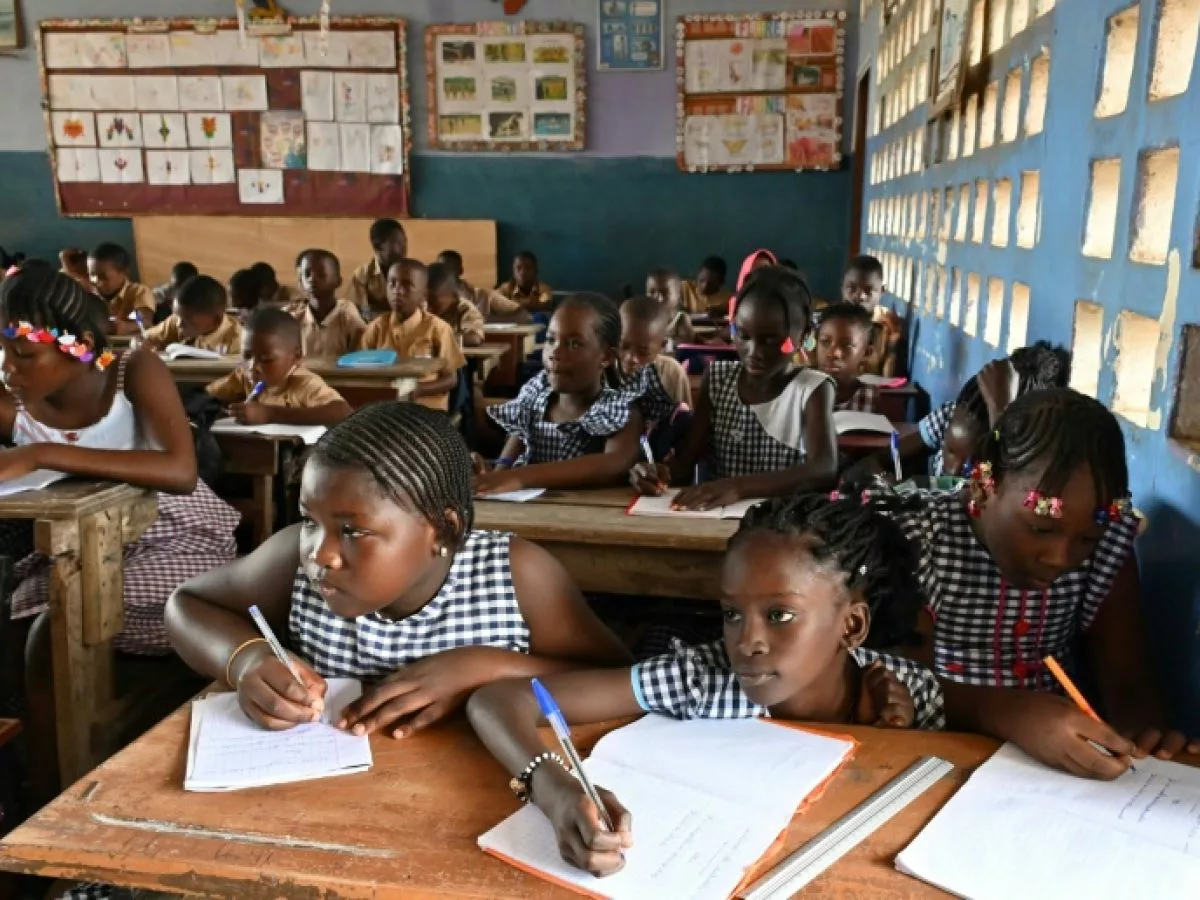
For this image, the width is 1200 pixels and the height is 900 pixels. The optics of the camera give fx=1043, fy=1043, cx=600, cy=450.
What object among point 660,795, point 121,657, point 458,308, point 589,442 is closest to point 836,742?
point 660,795

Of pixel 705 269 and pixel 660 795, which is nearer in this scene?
pixel 660 795

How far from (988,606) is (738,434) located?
1057 mm

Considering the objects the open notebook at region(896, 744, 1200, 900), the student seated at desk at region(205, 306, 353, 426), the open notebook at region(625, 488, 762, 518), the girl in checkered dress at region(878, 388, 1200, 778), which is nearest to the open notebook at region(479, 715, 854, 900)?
the open notebook at region(896, 744, 1200, 900)

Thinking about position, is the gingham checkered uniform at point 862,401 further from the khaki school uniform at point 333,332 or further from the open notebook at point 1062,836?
the open notebook at point 1062,836

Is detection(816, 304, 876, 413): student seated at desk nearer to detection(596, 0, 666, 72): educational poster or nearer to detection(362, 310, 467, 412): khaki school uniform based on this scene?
detection(362, 310, 467, 412): khaki school uniform

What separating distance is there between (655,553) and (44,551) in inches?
42.4

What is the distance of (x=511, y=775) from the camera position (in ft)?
3.28

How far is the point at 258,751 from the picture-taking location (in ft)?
3.43

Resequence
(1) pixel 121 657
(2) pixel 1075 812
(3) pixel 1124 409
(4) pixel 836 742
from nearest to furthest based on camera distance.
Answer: (2) pixel 1075 812 < (4) pixel 836 742 < (3) pixel 1124 409 < (1) pixel 121 657

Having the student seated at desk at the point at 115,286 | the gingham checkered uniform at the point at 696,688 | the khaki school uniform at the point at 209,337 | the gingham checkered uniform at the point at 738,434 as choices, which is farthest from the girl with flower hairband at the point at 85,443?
the student seated at desk at the point at 115,286

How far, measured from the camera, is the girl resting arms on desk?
3.72 feet

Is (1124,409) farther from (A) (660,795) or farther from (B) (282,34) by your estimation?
(B) (282,34)

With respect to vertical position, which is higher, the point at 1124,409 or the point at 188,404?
the point at 1124,409

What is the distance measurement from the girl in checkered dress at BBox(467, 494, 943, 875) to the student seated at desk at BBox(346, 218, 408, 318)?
565 centimetres
